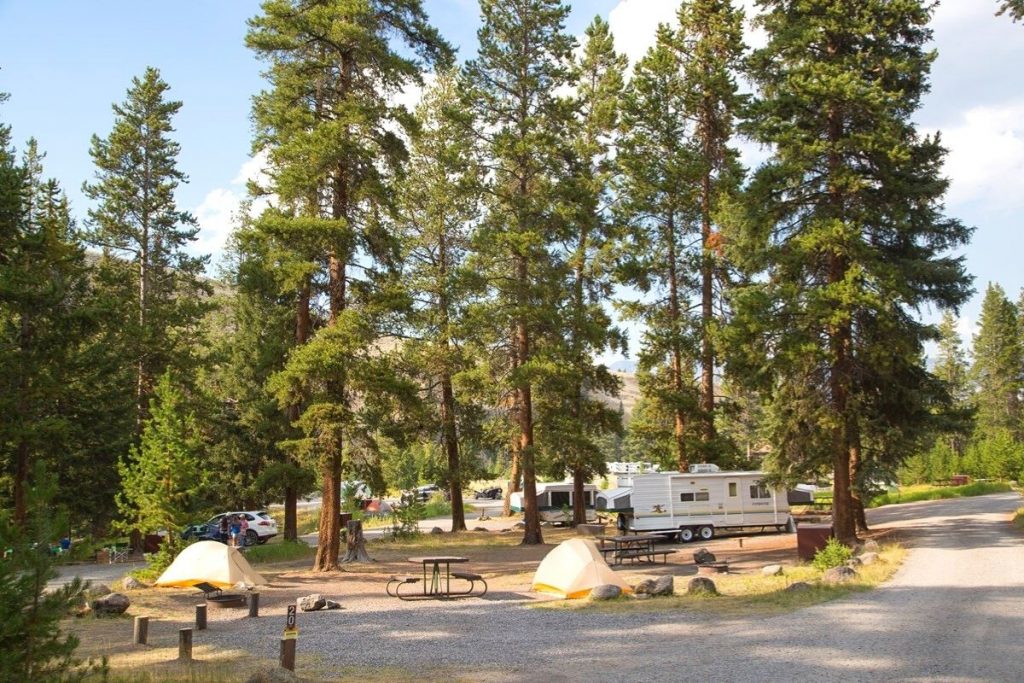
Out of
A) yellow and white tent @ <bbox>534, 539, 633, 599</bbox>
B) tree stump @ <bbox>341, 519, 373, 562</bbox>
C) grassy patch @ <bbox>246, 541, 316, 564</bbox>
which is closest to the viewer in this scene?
yellow and white tent @ <bbox>534, 539, 633, 599</bbox>

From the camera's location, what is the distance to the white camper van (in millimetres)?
27750

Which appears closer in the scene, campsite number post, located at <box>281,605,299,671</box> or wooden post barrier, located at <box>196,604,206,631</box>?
campsite number post, located at <box>281,605,299,671</box>

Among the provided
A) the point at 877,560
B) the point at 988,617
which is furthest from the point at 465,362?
the point at 988,617

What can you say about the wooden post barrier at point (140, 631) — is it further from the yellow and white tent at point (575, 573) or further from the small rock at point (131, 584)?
→ the yellow and white tent at point (575, 573)

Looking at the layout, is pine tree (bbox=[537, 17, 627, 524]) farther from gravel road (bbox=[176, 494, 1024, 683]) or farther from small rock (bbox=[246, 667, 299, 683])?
small rock (bbox=[246, 667, 299, 683])

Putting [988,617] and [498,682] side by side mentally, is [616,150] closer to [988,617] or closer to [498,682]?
[988,617]

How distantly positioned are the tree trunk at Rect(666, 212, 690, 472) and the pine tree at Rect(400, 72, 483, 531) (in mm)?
8063

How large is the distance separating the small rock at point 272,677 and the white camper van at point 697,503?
20465mm

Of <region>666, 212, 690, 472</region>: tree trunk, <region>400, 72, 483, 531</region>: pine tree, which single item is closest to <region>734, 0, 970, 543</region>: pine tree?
<region>666, 212, 690, 472</region>: tree trunk

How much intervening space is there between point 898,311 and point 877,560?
676cm

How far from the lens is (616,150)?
105ft

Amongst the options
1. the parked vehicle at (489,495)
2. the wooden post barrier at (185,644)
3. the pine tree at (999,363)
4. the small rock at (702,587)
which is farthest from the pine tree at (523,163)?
the pine tree at (999,363)

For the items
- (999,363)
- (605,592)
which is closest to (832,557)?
(605,592)

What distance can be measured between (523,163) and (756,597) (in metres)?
17.3
